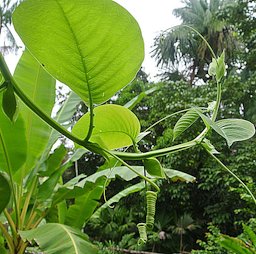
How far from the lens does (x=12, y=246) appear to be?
93cm

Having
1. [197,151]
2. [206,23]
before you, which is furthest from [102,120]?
[206,23]

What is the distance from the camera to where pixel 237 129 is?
0.21 meters

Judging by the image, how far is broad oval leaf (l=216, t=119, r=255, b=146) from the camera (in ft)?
0.65

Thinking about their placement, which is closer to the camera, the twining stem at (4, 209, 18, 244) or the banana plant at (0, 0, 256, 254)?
the banana plant at (0, 0, 256, 254)

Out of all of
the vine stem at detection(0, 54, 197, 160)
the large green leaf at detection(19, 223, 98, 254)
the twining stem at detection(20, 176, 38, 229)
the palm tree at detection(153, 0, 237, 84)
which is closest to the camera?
the vine stem at detection(0, 54, 197, 160)

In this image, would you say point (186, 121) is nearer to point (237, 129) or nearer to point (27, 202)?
point (237, 129)

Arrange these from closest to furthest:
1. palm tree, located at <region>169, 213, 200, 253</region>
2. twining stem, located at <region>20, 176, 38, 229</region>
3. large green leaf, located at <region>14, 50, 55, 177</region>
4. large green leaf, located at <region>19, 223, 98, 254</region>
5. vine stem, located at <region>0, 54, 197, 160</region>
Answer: vine stem, located at <region>0, 54, 197, 160</region>, large green leaf, located at <region>19, 223, 98, 254</region>, large green leaf, located at <region>14, 50, 55, 177</region>, twining stem, located at <region>20, 176, 38, 229</region>, palm tree, located at <region>169, 213, 200, 253</region>

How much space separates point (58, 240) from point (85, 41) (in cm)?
64

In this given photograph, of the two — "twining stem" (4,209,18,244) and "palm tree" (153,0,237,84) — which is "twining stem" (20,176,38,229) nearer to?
"twining stem" (4,209,18,244)

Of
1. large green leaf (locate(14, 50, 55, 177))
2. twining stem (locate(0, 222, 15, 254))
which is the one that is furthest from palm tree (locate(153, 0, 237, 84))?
twining stem (locate(0, 222, 15, 254))

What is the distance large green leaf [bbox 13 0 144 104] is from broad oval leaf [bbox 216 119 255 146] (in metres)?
0.06

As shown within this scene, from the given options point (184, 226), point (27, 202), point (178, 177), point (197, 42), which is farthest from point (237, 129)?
point (197, 42)

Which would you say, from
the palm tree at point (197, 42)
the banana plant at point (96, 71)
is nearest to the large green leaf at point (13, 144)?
the banana plant at point (96, 71)

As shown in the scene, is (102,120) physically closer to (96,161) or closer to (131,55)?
(131,55)
